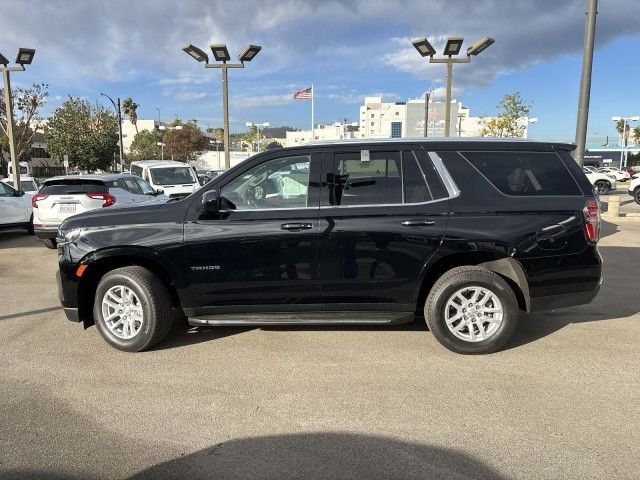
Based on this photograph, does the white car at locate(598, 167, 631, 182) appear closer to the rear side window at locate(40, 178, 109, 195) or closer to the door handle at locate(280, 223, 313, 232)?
the rear side window at locate(40, 178, 109, 195)

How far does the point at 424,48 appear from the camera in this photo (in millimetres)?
14086

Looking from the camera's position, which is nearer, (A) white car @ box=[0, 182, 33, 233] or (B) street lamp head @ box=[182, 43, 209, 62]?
(A) white car @ box=[0, 182, 33, 233]

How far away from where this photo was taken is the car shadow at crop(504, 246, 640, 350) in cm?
515

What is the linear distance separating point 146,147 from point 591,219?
77.9 m

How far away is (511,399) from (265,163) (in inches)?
110

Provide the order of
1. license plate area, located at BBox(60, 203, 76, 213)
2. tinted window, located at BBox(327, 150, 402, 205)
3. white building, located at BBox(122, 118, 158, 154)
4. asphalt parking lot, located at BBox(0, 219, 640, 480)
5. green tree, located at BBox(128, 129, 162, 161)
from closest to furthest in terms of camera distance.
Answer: asphalt parking lot, located at BBox(0, 219, 640, 480)
tinted window, located at BBox(327, 150, 402, 205)
license plate area, located at BBox(60, 203, 76, 213)
green tree, located at BBox(128, 129, 162, 161)
white building, located at BBox(122, 118, 158, 154)

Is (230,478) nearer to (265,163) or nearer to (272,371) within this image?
(272,371)

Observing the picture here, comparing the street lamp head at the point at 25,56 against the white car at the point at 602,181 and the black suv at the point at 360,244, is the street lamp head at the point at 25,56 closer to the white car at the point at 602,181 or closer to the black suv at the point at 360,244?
the black suv at the point at 360,244

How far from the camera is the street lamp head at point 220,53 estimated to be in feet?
48.4

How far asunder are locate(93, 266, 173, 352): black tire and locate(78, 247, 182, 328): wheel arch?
0.08 metres

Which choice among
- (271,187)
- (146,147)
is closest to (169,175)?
(271,187)

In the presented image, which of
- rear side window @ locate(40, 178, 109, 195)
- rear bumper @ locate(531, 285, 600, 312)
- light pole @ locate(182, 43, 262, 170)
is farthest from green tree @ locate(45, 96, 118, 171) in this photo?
rear bumper @ locate(531, 285, 600, 312)

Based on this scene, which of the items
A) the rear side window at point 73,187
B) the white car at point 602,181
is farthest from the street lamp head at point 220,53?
the white car at point 602,181

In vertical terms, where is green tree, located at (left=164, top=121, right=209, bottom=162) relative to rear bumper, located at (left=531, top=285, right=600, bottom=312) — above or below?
above
